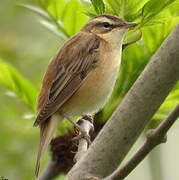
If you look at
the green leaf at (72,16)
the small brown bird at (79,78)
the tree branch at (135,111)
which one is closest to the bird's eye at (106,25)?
the small brown bird at (79,78)

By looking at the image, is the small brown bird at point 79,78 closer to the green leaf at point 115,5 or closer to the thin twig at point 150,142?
the green leaf at point 115,5

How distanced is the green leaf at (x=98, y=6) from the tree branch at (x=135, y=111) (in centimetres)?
87

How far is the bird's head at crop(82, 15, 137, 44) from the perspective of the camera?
3.35 m

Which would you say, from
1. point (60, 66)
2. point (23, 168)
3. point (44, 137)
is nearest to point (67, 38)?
point (60, 66)

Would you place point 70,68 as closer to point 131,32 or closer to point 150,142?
point 131,32

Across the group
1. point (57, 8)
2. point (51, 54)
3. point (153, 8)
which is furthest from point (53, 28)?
point (51, 54)

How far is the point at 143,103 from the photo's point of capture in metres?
1.89

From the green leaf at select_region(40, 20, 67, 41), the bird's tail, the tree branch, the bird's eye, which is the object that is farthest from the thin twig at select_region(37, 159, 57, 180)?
the bird's eye

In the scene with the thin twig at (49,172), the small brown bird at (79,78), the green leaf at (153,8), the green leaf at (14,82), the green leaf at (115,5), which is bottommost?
the thin twig at (49,172)

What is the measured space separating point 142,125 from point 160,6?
915 mm

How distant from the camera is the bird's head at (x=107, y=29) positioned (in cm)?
335

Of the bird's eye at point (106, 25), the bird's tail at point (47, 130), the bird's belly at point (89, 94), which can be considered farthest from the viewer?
the bird's eye at point (106, 25)

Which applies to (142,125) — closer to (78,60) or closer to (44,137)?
(44,137)

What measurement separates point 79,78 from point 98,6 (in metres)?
0.95
